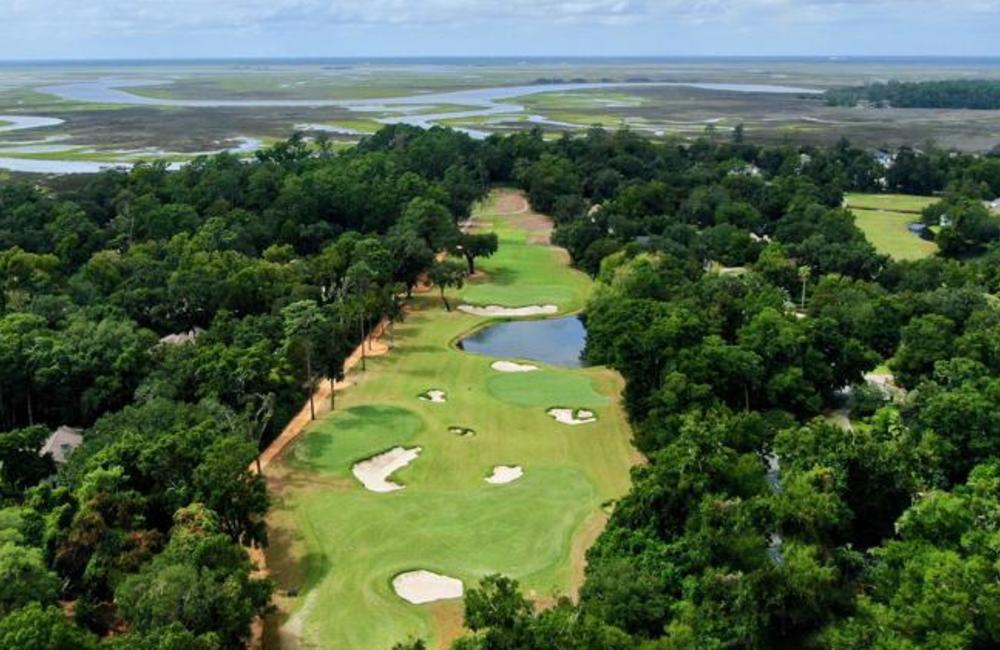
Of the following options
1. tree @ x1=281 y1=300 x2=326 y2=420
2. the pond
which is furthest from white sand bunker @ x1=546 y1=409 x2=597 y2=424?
tree @ x1=281 y1=300 x2=326 y2=420

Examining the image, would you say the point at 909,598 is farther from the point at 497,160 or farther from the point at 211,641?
the point at 497,160

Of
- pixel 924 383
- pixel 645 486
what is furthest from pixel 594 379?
pixel 645 486

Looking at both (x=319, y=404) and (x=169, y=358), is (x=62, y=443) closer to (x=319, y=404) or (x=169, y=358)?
(x=169, y=358)

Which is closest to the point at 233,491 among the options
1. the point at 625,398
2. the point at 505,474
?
the point at 505,474

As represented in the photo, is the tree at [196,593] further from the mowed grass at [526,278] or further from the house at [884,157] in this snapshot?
the house at [884,157]

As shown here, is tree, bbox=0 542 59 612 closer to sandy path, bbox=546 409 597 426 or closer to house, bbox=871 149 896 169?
sandy path, bbox=546 409 597 426

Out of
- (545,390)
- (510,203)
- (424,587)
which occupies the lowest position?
(424,587)

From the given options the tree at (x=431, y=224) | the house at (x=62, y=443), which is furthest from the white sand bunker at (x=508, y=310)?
the house at (x=62, y=443)
